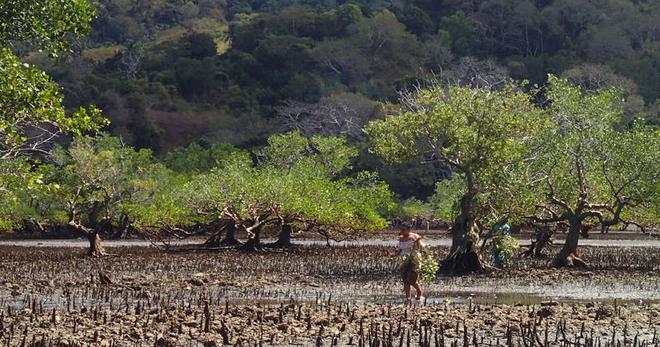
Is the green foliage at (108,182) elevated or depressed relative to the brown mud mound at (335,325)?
elevated

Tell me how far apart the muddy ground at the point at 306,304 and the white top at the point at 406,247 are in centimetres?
104

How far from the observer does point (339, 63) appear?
101 metres

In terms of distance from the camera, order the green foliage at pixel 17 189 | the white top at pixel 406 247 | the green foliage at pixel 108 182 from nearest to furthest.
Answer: the green foliage at pixel 17 189, the white top at pixel 406 247, the green foliage at pixel 108 182

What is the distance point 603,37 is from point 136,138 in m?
48.2

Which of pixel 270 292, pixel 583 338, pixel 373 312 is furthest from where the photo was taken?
pixel 270 292

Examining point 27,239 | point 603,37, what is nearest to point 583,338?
point 27,239

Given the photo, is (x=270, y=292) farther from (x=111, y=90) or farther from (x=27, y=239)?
(x=111, y=90)

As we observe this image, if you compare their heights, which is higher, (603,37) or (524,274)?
(603,37)

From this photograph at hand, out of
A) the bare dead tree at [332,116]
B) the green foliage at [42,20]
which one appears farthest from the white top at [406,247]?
the bare dead tree at [332,116]

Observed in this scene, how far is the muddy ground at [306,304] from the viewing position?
15.1 metres

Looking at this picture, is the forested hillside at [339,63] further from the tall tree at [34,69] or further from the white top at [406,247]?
the tall tree at [34,69]

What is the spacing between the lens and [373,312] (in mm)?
17969

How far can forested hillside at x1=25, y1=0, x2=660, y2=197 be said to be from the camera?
86438 millimetres

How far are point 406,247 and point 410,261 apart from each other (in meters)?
0.74
